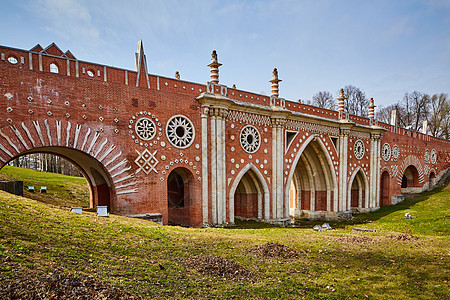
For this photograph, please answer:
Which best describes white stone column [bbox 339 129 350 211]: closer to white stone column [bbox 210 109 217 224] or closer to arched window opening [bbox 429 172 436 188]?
white stone column [bbox 210 109 217 224]

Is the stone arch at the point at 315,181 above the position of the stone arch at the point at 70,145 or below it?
below

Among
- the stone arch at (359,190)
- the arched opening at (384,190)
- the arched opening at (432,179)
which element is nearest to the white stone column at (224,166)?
the stone arch at (359,190)

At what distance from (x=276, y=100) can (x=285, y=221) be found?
7244 millimetres

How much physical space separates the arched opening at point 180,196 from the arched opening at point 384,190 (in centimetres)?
1980

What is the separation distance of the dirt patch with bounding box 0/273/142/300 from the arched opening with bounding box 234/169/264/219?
12.5 meters

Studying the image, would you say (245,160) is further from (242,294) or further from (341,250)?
(242,294)

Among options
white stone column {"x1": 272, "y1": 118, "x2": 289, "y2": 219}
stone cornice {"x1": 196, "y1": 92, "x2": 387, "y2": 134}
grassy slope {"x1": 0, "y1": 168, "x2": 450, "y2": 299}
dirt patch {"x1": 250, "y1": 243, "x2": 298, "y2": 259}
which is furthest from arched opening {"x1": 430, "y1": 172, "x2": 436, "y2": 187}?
dirt patch {"x1": 250, "y1": 243, "x2": 298, "y2": 259}

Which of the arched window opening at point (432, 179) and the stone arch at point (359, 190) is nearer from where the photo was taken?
the stone arch at point (359, 190)

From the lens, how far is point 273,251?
8.40 m

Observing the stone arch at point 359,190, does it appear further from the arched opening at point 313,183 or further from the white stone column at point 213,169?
the white stone column at point 213,169

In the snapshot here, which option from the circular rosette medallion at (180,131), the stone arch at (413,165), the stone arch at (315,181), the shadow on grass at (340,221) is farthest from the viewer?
the stone arch at (413,165)

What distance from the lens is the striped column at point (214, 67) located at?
15.0 metres

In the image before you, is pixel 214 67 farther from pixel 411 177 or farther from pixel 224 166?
pixel 411 177

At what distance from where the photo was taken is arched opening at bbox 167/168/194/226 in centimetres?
1414
